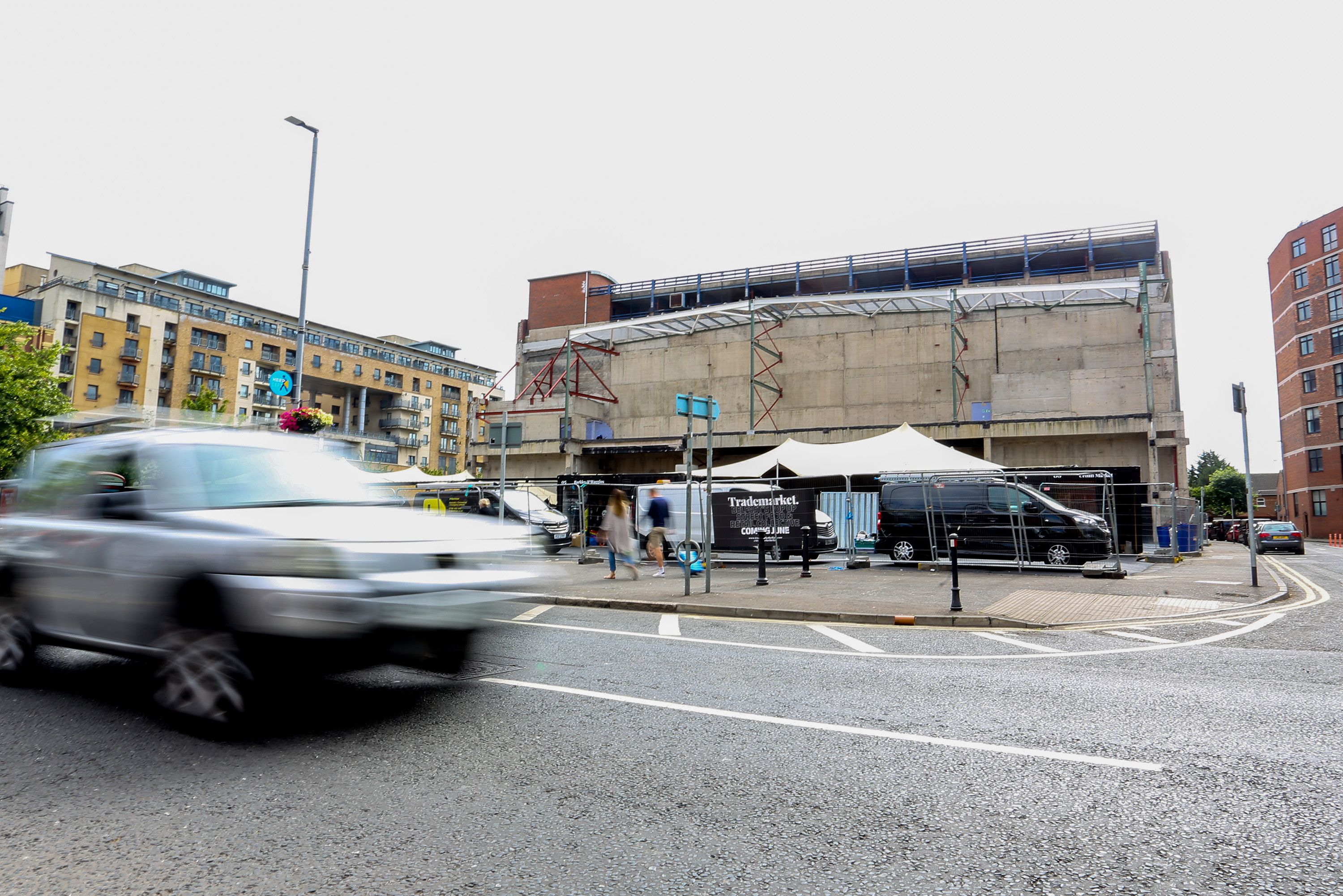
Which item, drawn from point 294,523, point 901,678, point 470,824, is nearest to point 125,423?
point 294,523

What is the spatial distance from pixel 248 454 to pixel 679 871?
3.98 m

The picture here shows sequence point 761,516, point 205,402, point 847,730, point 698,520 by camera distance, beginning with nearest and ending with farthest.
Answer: point 847,730 → point 761,516 → point 698,520 → point 205,402

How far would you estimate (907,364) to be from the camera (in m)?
38.8

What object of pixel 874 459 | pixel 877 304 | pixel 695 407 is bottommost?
pixel 874 459

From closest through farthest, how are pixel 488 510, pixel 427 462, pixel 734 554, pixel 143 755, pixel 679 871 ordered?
pixel 679 871
pixel 143 755
pixel 734 554
pixel 488 510
pixel 427 462

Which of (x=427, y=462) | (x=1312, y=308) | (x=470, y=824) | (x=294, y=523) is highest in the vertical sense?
(x=1312, y=308)

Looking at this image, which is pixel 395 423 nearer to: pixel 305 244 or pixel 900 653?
pixel 305 244

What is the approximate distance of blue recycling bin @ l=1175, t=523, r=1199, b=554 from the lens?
23828 mm

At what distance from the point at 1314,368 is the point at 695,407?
233 ft

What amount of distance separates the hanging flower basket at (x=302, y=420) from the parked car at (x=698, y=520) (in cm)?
706

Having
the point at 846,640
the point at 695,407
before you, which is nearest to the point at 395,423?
the point at 695,407

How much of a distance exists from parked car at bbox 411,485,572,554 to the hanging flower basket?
6127mm

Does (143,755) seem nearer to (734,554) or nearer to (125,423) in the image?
(125,423)

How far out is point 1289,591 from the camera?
13.8 metres
